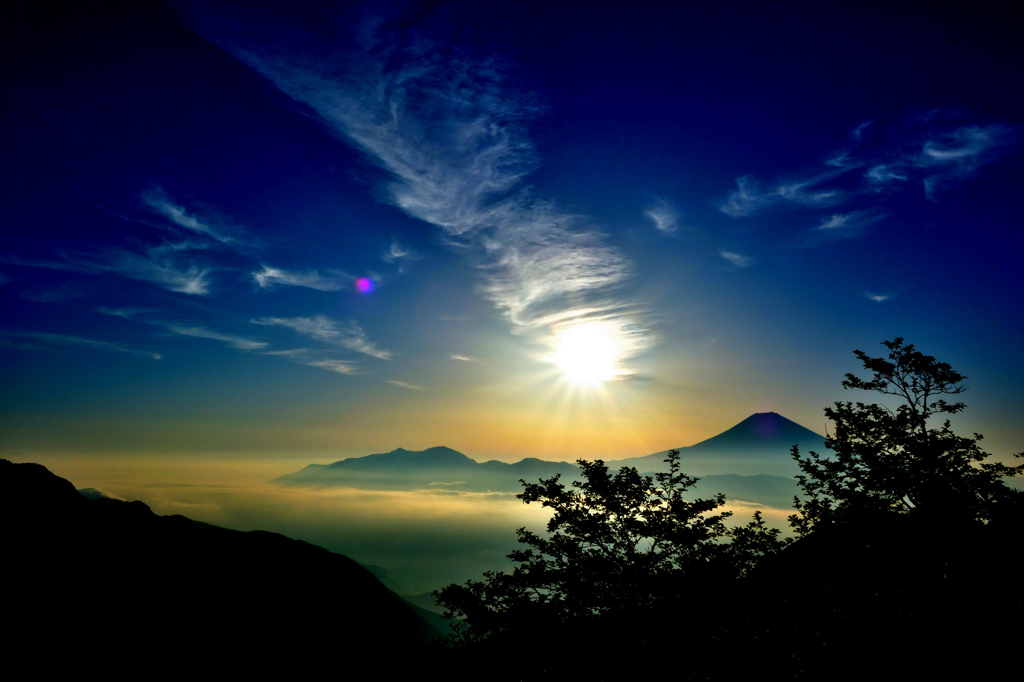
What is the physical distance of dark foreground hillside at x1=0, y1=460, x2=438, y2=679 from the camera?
1480 inches

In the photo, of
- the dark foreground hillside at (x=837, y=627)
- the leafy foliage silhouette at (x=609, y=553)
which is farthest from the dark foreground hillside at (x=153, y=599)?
the dark foreground hillside at (x=837, y=627)

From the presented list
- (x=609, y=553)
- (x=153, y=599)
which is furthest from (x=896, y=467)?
(x=153, y=599)

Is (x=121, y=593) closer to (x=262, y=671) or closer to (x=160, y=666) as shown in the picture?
(x=160, y=666)

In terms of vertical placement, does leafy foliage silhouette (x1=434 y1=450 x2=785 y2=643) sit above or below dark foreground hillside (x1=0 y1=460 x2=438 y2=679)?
above

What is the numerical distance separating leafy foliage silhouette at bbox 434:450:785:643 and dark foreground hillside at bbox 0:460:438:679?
2908 centimetres

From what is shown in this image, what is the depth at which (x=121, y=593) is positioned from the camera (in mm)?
44281

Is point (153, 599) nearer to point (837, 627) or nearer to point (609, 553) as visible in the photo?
point (609, 553)

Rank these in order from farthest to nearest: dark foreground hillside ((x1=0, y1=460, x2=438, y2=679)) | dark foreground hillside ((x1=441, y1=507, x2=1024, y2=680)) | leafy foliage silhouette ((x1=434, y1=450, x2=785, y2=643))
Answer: dark foreground hillside ((x1=0, y1=460, x2=438, y2=679)) < leafy foliage silhouette ((x1=434, y1=450, x2=785, y2=643)) < dark foreground hillside ((x1=441, y1=507, x2=1024, y2=680))

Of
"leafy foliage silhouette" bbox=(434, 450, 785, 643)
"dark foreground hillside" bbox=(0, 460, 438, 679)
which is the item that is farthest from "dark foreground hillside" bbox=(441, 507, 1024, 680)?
"dark foreground hillside" bbox=(0, 460, 438, 679)

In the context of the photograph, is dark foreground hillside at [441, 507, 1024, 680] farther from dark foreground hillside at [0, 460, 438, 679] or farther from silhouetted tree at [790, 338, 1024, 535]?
dark foreground hillside at [0, 460, 438, 679]

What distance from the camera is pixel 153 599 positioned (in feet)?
150

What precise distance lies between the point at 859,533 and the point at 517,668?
1453 centimetres

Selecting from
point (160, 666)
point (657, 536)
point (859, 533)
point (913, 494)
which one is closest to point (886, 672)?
point (859, 533)

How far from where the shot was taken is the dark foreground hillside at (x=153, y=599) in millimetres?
37594
